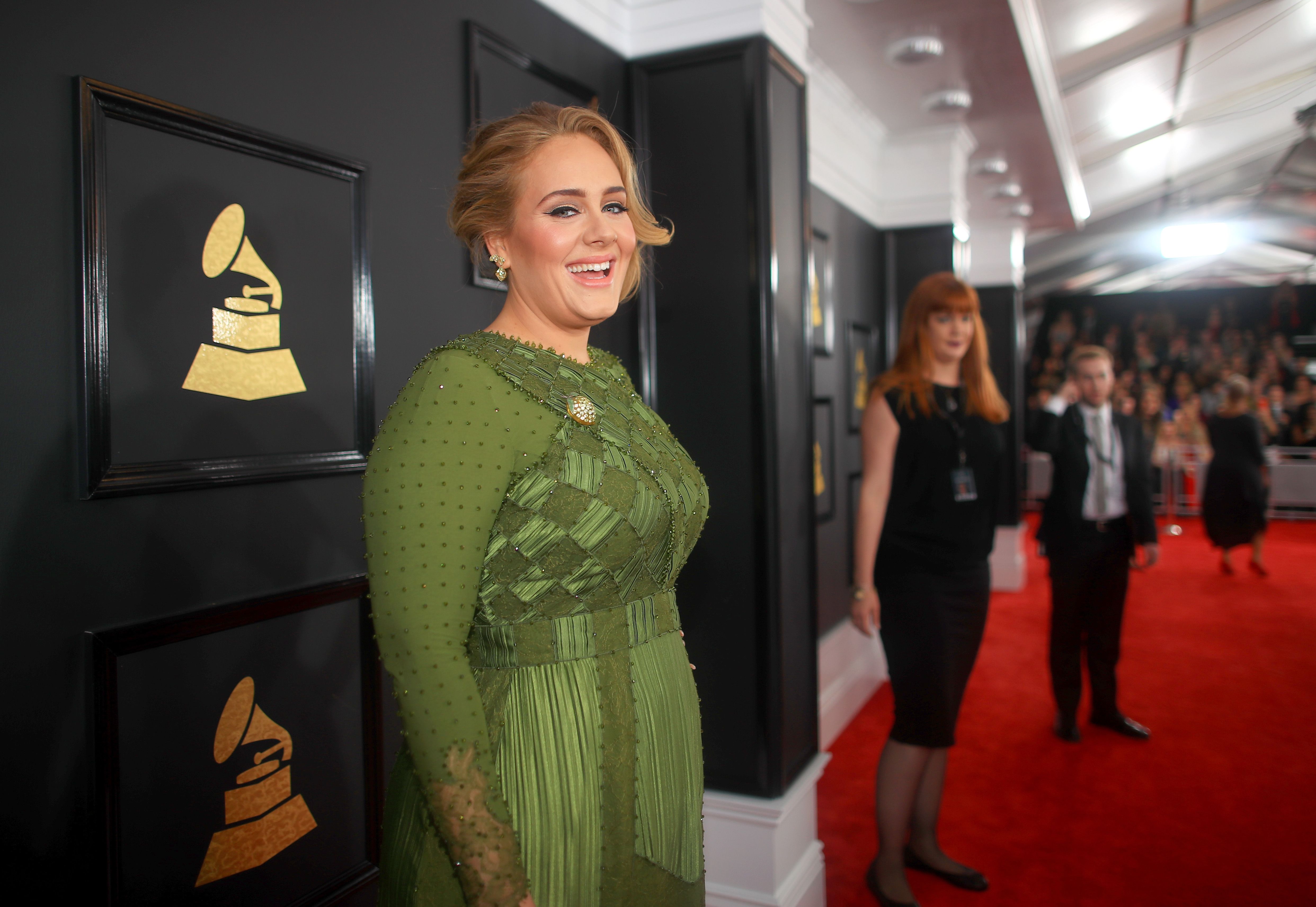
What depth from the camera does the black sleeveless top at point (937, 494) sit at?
7.52ft

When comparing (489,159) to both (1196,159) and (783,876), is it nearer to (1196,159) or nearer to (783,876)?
(783,876)

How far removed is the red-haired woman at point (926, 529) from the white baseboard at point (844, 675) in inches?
48.3

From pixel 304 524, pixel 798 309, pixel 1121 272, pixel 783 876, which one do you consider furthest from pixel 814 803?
pixel 1121 272

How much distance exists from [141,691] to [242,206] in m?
0.76

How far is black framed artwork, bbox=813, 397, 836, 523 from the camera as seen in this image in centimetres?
400

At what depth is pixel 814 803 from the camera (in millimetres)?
2504

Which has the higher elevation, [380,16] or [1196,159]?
[1196,159]

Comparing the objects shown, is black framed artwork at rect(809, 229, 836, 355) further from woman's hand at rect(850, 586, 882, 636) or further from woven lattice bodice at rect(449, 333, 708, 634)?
woven lattice bodice at rect(449, 333, 708, 634)

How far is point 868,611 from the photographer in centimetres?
239

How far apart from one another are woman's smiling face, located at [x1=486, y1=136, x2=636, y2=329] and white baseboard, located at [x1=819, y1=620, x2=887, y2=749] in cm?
272

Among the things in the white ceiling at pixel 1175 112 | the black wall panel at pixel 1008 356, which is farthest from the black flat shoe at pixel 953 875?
the black wall panel at pixel 1008 356

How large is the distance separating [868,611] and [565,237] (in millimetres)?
1594

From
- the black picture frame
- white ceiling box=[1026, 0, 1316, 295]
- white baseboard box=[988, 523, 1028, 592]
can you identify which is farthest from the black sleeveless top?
white baseboard box=[988, 523, 1028, 592]

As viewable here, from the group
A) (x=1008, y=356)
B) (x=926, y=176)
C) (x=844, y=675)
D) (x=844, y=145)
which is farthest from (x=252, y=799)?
(x=1008, y=356)
